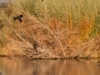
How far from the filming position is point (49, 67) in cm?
1636

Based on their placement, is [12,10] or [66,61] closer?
[66,61]

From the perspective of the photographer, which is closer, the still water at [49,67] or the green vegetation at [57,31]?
the still water at [49,67]

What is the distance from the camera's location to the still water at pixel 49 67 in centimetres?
1513

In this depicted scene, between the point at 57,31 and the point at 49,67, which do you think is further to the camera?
the point at 57,31

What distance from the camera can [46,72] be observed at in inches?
597

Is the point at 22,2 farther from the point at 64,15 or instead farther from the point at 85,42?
the point at 85,42

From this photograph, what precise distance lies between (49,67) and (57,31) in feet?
8.06

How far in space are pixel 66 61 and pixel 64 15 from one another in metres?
2.21

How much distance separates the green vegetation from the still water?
602 mm

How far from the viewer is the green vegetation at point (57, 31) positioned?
1869cm

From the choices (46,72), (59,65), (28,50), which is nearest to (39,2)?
(28,50)

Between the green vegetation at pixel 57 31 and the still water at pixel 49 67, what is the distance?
1.98 ft

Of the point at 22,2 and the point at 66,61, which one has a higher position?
the point at 22,2

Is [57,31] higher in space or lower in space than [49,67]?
higher
